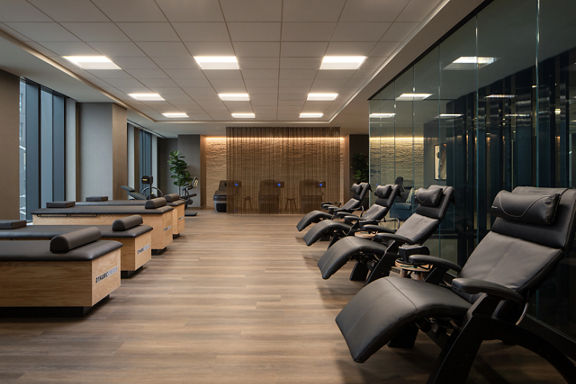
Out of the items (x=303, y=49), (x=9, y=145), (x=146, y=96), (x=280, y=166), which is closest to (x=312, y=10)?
(x=303, y=49)

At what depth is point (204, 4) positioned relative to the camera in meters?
4.03

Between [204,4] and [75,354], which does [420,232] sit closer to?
[75,354]

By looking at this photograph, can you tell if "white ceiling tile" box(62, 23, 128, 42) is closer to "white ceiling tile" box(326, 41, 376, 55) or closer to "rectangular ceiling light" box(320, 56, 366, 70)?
"white ceiling tile" box(326, 41, 376, 55)

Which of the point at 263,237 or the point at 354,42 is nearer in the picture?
the point at 354,42

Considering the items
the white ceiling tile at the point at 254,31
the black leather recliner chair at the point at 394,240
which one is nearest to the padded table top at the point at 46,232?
the black leather recliner chair at the point at 394,240

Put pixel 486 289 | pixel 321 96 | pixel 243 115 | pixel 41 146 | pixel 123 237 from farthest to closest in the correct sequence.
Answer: pixel 243 115, pixel 321 96, pixel 41 146, pixel 123 237, pixel 486 289

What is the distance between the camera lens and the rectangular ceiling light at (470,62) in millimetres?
3678

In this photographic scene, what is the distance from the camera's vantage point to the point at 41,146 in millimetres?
8148

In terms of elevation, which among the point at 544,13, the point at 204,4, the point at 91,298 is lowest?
the point at 91,298

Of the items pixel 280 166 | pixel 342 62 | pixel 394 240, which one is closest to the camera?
pixel 394 240

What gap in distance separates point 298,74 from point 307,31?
1888 millimetres

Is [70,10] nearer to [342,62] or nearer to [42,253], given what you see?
[42,253]

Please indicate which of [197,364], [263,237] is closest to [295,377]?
[197,364]

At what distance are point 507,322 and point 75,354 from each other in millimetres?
2484
